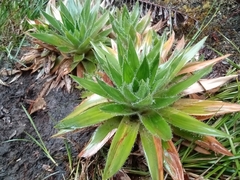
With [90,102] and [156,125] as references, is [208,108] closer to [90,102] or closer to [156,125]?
[156,125]

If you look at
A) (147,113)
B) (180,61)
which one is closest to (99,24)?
(180,61)

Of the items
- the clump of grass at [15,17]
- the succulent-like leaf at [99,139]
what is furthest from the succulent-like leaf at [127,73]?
the clump of grass at [15,17]

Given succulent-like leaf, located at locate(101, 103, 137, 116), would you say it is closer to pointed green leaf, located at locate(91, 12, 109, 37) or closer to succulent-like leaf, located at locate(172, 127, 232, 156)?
succulent-like leaf, located at locate(172, 127, 232, 156)

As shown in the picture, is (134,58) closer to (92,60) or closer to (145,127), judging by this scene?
(145,127)

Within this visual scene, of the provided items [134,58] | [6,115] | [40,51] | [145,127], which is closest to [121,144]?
[145,127]

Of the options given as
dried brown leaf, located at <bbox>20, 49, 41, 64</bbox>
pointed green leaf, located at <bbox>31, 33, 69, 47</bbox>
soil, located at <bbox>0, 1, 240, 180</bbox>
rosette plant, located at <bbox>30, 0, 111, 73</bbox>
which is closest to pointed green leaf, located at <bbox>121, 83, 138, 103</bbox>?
soil, located at <bbox>0, 1, 240, 180</bbox>

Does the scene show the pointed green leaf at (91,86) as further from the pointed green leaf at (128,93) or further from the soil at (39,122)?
the soil at (39,122)
